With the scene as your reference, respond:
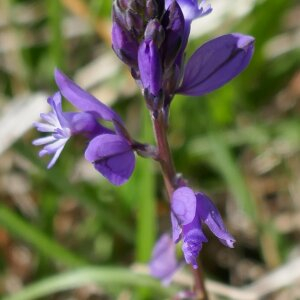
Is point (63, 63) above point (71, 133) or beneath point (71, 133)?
beneath

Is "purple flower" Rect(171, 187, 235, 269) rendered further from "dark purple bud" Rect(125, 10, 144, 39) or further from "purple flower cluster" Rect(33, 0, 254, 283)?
"dark purple bud" Rect(125, 10, 144, 39)

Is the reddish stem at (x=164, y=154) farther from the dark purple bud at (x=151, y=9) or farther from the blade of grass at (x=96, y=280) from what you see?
the blade of grass at (x=96, y=280)

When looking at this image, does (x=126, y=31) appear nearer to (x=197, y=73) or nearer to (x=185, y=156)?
(x=197, y=73)

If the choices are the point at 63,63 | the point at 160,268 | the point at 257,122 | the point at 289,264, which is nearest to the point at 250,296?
the point at 289,264

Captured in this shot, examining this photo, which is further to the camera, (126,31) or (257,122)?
(257,122)

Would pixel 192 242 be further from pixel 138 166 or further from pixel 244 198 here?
pixel 138 166

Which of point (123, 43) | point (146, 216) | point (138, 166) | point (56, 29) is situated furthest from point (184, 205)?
point (56, 29)
